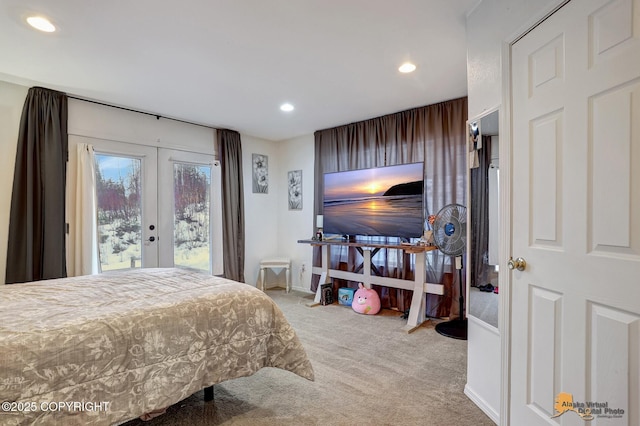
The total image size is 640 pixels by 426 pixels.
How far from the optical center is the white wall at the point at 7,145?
120 inches

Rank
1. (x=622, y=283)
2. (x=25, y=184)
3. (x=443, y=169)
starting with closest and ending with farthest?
(x=622, y=283) < (x=25, y=184) < (x=443, y=169)

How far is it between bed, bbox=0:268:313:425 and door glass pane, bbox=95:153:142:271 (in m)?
1.63

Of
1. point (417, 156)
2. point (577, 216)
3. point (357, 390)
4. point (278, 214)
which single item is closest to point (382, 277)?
point (417, 156)

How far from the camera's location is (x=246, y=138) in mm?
5121

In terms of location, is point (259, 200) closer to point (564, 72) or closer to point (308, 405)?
point (308, 405)

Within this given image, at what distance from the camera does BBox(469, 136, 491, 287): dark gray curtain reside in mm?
1934

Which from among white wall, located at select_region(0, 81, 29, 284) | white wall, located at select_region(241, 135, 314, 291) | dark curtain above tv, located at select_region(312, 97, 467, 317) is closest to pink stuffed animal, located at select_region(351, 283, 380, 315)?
dark curtain above tv, located at select_region(312, 97, 467, 317)

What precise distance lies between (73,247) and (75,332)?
2.61 meters

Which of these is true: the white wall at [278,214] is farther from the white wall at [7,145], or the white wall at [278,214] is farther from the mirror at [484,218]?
the mirror at [484,218]

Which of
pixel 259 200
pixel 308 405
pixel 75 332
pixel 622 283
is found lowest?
pixel 308 405

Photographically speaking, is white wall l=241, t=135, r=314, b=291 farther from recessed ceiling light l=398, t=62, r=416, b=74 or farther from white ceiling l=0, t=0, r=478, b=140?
recessed ceiling light l=398, t=62, r=416, b=74

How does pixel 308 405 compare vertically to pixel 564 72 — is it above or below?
below

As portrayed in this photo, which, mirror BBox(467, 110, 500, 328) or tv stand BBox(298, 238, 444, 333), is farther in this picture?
tv stand BBox(298, 238, 444, 333)

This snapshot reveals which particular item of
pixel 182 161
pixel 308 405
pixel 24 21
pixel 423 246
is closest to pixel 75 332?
pixel 308 405
